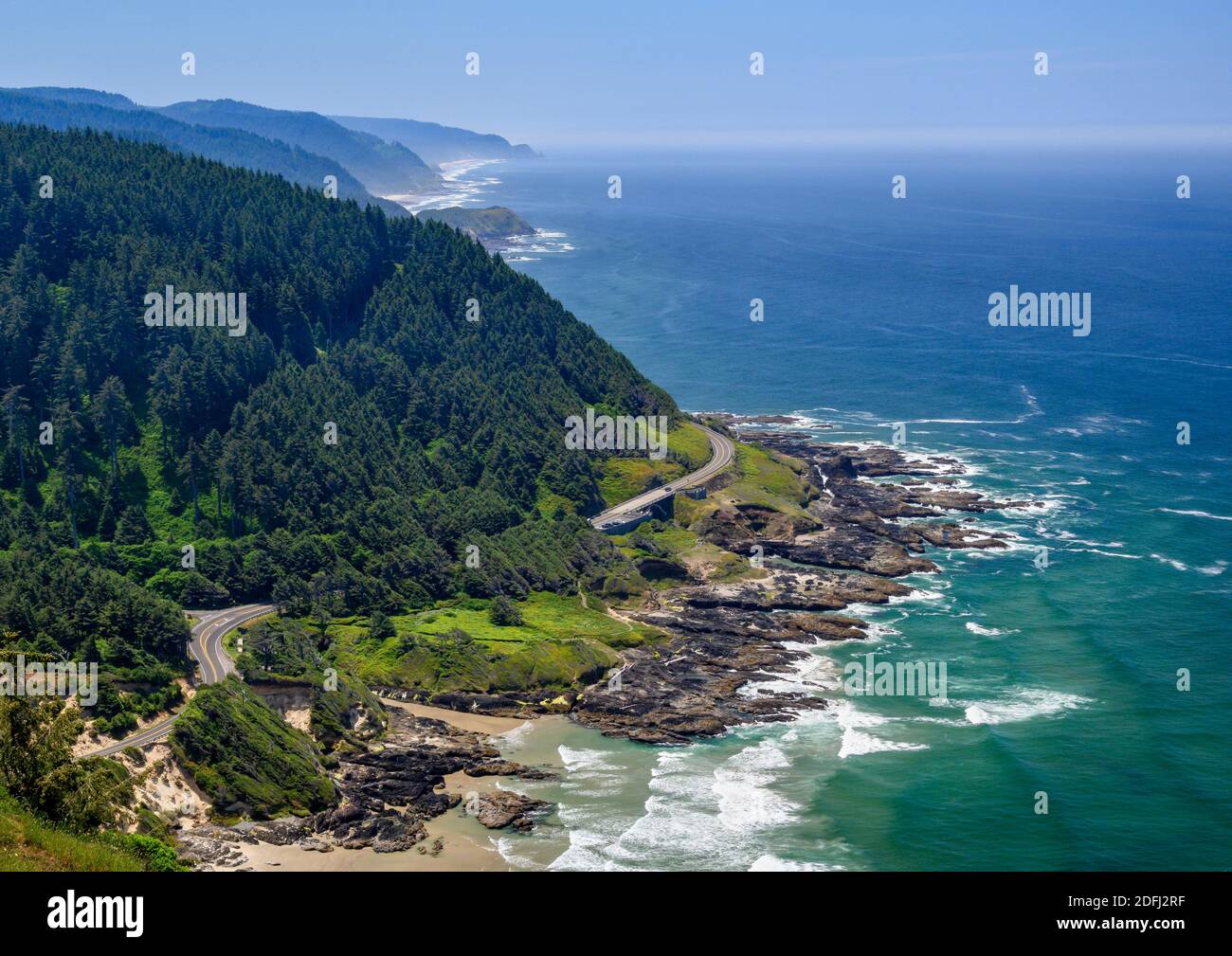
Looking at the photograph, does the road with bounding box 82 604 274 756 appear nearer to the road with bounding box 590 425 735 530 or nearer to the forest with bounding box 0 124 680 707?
the forest with bounding box 0 124 680 707

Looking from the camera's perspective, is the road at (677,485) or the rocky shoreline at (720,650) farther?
the road at (677,485)

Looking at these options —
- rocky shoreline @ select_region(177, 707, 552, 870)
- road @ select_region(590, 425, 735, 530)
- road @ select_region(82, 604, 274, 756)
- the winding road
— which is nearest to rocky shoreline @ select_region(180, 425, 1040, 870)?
rocky shoreline @ select_region(177, 707, 552, 870)

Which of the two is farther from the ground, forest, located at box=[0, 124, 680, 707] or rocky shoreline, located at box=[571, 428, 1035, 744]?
forest, located at box=[0, 124, 680, 707]

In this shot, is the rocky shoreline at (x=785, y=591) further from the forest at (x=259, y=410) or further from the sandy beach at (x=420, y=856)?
the sandy beach at (x=420, y=856)

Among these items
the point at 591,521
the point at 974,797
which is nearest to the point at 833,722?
the point at 974,797

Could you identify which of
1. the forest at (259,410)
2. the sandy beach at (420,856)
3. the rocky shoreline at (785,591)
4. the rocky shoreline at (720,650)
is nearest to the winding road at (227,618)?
the forest at (259,410)

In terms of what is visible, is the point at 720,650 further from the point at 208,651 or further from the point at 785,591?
the point at 208,651
